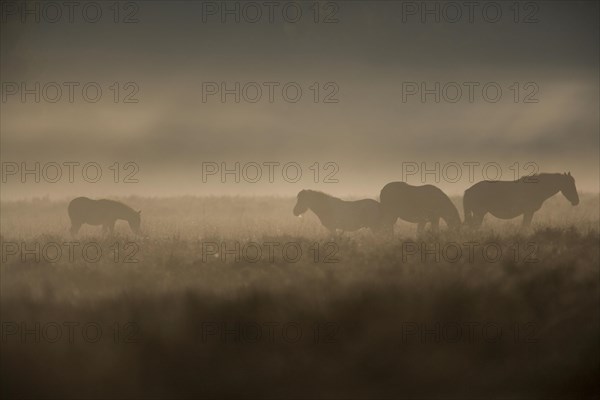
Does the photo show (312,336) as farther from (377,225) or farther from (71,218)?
(71,218)

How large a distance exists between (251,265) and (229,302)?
145 cm

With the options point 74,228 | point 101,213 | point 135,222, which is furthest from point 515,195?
point 74,228

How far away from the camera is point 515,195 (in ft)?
55.6

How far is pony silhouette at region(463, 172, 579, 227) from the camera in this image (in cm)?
1653

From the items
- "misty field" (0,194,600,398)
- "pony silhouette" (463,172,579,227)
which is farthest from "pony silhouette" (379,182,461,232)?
"misty field" (0,194,600,398)

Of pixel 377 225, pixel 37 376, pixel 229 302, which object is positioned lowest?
pixel 37 376

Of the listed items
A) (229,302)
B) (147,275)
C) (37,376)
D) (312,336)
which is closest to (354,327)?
(312,336)

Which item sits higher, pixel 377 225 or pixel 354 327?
pixel 377 225

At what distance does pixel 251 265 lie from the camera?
412 inches

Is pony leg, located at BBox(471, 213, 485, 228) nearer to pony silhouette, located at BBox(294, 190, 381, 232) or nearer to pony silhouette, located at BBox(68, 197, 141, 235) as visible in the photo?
pony silhouette, located at BBox(294, 190, 381, 232)

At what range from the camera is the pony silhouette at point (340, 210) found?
1616cm

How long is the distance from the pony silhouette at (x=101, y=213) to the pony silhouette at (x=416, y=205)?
664 cm

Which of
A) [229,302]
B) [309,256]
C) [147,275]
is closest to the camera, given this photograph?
[229,302]

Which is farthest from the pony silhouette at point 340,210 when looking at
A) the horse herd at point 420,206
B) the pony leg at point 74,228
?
the pony leg at point 74,228
